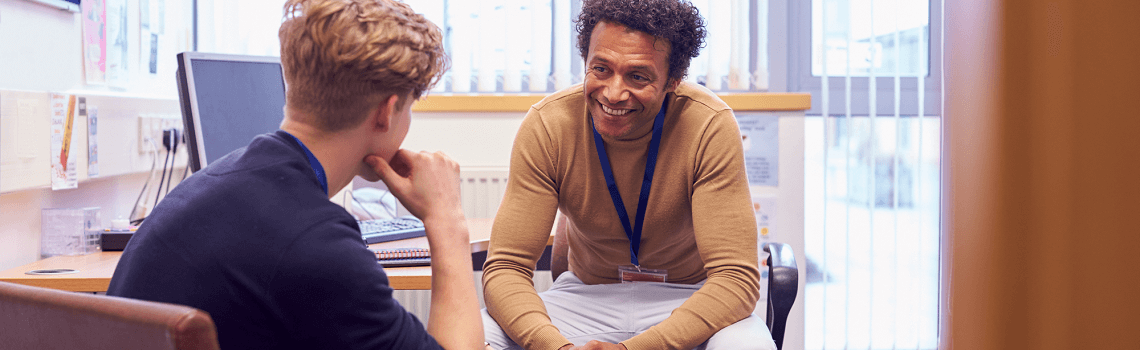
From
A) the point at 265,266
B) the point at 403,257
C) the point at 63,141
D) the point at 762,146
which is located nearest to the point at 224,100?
the point at 63,141

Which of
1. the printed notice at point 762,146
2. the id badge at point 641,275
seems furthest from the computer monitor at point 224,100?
the printed notice at point 762,146

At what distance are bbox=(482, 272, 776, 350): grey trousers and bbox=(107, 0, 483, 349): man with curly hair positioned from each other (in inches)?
19.9

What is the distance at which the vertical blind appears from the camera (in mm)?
2379

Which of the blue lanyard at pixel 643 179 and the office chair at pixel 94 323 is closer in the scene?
the office chair at pixel 94 323

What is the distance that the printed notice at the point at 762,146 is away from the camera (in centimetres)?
237

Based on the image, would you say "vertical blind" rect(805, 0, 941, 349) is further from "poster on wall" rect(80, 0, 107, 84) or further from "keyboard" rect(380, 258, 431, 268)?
"poster on wall" rect(80, 0, 107, 84)

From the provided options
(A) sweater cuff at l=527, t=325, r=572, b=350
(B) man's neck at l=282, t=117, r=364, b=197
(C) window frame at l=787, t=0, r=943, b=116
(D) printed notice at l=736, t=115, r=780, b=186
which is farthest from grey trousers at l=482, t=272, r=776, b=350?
(C) window frame at l=787, t=0, r=943, b=116

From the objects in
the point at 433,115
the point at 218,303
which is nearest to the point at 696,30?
the point at 218,303

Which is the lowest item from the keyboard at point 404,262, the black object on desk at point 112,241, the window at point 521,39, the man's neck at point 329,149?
the keyboard at point 404,262

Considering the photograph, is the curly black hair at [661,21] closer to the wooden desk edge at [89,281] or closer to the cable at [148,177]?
the wooden desk edge at [89,281]

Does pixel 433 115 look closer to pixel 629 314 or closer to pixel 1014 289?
pixel 629 314

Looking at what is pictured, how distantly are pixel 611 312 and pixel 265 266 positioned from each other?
0.86m

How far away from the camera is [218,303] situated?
724 millimetres

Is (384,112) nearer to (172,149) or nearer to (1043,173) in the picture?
(172,149)
